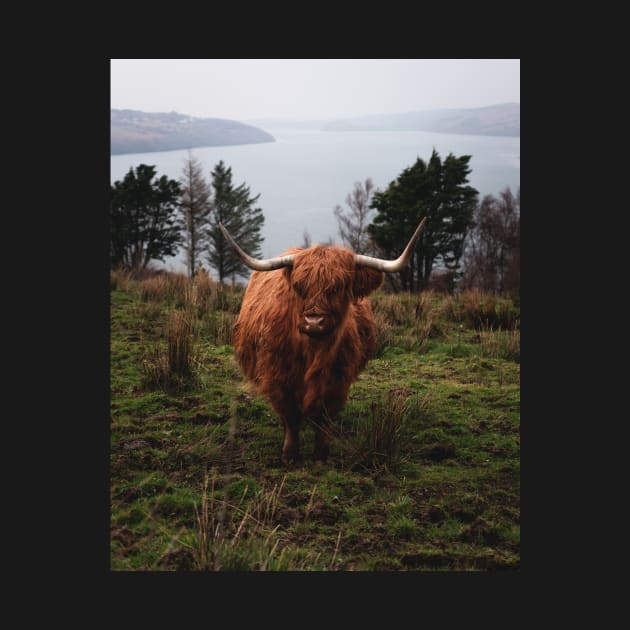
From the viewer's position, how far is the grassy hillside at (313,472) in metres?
2.96

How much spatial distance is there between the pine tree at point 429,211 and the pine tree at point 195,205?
7781 millimetres

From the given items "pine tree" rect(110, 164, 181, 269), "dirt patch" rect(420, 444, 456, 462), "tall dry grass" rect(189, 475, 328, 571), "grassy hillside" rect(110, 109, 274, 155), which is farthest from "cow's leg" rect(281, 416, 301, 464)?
"pine tree" rect(110, 164, 181, 269)

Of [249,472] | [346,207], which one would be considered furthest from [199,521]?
[346,207]

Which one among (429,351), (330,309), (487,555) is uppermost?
(330,309)

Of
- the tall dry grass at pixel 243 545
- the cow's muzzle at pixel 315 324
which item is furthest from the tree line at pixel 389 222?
the tall dry grass at pixel 243 545

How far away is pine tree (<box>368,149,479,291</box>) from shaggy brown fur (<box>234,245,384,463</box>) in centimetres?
1584

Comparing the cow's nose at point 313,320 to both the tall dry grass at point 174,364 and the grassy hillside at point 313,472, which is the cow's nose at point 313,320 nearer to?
the grassy hillside at point 313,472

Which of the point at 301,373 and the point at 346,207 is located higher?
the point at 346,207

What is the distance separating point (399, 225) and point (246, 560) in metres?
19.2

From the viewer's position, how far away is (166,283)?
924 centimetres

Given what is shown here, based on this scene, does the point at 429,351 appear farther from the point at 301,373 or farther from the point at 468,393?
→ the point at 301,373

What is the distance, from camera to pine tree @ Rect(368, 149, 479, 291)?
20641mm

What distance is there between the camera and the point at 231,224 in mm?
23422

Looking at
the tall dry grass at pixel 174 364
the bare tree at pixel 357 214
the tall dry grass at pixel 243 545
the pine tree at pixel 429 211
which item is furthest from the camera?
the pine tree at pixel 429 211
